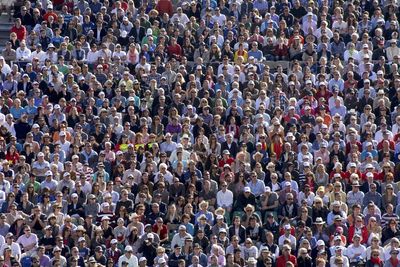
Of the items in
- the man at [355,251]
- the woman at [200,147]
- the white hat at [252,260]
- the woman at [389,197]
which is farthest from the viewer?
the woman at [200,147]

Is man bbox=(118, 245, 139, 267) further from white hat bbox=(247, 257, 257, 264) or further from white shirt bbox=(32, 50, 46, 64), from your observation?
white shirt bbox=(32, 50, 46, 64)

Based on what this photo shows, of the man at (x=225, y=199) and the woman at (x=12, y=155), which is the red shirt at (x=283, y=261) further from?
the woman at (x=12, y=155)

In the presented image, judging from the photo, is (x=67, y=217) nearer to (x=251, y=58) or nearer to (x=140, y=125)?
(x=140, y=125)

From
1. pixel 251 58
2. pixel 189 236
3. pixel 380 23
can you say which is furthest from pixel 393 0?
pixel 189 236

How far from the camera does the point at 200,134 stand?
149 feet

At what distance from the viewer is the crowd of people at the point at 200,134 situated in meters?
42.3

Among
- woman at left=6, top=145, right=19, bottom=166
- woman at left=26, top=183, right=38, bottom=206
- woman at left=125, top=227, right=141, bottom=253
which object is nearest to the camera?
woman at left=125, top=227, right=141, bottom=253

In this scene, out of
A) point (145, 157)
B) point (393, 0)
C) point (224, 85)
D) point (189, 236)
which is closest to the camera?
point (189, 236)

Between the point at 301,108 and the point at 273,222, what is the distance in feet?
15.9

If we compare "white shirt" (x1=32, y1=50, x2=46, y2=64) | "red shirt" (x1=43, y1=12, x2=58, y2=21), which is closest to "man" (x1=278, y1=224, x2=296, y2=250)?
"white shirt" (x1=32, y1=50, x2=46, y2=64)

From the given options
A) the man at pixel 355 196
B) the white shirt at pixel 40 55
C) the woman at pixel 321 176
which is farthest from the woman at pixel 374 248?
the white shirt at pixel 40 55

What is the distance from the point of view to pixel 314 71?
48.8 meters

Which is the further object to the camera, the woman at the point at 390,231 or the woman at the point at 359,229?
the woman at the point at 390,231

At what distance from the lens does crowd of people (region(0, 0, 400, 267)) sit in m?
42.3
